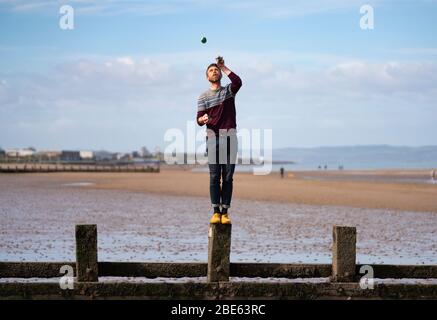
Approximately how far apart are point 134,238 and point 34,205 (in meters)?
16.7

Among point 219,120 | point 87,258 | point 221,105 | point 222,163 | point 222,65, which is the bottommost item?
point 87,258

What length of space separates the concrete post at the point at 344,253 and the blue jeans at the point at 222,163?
1816 millimetres

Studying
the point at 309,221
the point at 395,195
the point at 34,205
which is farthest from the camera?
the point at 395,195

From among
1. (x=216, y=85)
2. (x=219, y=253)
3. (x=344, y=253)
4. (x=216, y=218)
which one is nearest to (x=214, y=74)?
(x=216, y=85)

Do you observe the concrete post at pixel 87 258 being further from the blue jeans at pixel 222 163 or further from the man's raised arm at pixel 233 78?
the man's raised arm at pixel 233 78

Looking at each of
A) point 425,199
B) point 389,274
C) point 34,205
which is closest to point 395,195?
point 425,199

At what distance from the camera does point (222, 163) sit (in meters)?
11.4

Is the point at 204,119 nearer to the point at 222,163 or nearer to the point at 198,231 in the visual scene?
the point at 222,163

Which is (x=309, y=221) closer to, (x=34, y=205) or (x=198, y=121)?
(x=34, y=205)

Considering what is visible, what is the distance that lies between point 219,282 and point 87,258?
212 centimetres

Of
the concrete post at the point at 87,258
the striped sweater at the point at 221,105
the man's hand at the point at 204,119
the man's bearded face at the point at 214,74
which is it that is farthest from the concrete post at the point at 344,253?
the concrete post at the point at 87,258

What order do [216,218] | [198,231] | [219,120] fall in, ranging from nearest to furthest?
[216,218] < [219,120] < [198,231]

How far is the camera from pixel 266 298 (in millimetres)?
11242

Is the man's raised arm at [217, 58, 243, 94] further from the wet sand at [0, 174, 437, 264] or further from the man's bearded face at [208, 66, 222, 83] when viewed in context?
A: the wet sand at [0, 174, 437, 264]
